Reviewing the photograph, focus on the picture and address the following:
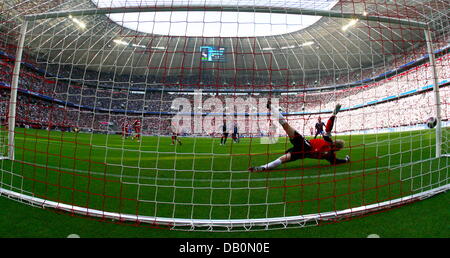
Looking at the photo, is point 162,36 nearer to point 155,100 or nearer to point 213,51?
point 155,100

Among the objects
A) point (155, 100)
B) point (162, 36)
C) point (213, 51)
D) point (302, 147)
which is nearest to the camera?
point (155, 100)

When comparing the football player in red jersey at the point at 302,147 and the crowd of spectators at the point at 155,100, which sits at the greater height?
the crowd of spectators at the point at 155,100

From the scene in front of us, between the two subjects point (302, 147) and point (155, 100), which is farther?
point (302, 147)

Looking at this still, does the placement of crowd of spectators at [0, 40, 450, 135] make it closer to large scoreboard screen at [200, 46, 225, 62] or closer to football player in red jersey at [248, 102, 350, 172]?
football player in red jersey at [248, 102, 350, 172]

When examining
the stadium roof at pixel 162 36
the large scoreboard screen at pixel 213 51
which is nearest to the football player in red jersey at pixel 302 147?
the stadium roof at pixel 162 36

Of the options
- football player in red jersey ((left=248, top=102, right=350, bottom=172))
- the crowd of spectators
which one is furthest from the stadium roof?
football player in red jersey ((left=248, top=102, right=350, bottom=172))

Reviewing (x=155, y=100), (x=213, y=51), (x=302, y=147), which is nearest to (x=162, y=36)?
(x=155, y=100)

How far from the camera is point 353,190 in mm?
4320

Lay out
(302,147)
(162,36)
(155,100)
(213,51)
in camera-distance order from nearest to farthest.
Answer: (155,100), (162,36), (213,51), (302,147)

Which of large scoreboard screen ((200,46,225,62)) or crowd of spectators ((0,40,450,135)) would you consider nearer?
large scoreboard screen ((200,46,225,62))

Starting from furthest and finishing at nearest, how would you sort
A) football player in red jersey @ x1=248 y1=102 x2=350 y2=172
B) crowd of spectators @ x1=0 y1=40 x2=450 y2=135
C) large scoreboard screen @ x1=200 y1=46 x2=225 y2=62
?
football player in red jersey @ x1=248 y1=102 x2=350 y2=172, crowd of spectators @ x1=0 y1=40 x2=450 y2=135, large scoreboard screen @ x1=200 y1=46 x2=225 y2=62

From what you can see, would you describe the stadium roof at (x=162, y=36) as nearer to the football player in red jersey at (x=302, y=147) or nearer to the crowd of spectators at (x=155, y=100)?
the crowd of spectators at (x=155, y=100)
